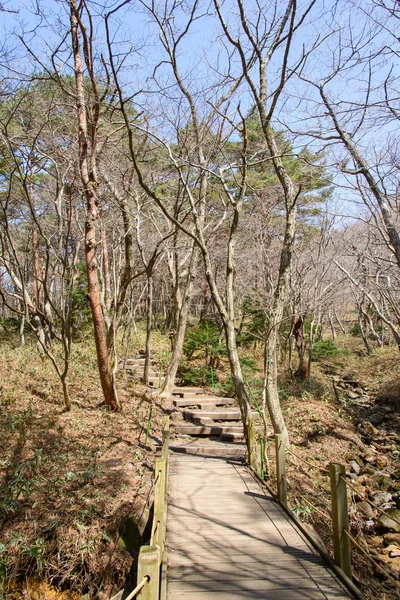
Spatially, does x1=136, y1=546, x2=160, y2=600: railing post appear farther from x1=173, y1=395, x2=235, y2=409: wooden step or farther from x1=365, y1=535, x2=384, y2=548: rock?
x1=173, y1=395, x2=235, y2=409: wooden step

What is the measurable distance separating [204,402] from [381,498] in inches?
204

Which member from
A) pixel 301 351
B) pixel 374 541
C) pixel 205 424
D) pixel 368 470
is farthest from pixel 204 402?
pixel 374 541

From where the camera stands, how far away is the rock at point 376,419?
11.2m

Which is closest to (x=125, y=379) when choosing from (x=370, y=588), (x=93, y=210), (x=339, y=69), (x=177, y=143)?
(x=93, y=210)

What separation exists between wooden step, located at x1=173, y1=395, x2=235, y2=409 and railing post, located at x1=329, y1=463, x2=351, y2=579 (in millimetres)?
7242

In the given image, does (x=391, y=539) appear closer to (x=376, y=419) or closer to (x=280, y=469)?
(x=280, y=469)

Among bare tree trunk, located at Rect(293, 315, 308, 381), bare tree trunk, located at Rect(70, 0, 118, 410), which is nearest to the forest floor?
bare tree trunk, located at Rect(293, 315, 308, 381)

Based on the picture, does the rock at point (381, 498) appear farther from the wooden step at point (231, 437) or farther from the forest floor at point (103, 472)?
the wooden step at point (231, 437)

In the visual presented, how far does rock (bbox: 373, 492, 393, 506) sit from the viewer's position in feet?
23.1

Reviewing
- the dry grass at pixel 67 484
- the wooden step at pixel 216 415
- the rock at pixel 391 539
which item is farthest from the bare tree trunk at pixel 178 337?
the rock at pixel 391 539

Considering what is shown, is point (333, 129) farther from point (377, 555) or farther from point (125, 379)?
point (125, 379)

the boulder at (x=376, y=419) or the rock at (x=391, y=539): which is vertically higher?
the boulder at (x=376, y=419)

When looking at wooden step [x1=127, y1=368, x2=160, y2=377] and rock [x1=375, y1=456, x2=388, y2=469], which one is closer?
rock [x1=375, y1=456, x2=388, y2=469]

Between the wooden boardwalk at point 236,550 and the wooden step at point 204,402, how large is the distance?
491cm
